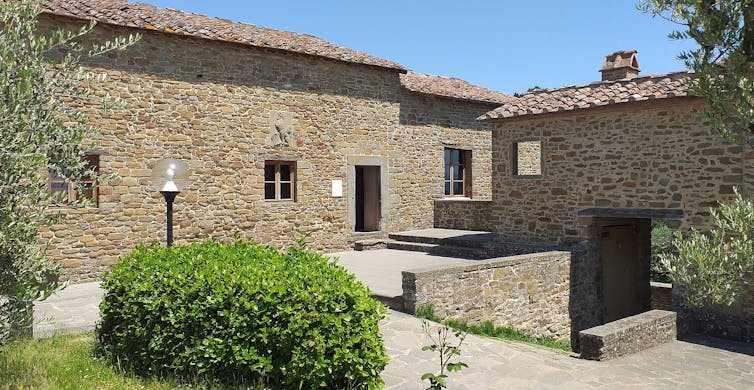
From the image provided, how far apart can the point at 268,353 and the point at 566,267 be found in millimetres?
7755

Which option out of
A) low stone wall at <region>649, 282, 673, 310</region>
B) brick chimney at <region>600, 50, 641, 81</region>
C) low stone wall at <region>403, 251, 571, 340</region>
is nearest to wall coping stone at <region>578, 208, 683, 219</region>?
low stone wall at <region>403, 251, 571, 340</region>

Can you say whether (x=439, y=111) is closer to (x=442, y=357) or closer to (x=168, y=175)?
(x=168, y=175)

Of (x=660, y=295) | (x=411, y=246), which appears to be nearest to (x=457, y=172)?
(x=411, y=246)

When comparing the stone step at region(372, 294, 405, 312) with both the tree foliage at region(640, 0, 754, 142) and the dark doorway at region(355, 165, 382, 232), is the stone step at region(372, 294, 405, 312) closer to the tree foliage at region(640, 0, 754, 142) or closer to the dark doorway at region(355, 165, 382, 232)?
the tree foliage at region(640, 0, 754, 142)

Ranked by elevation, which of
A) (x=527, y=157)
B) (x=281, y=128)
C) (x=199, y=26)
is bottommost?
(x=527, y=157)

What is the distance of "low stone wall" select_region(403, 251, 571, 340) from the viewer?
809 centimetres

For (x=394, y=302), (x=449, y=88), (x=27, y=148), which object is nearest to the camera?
(x=27, y=148)

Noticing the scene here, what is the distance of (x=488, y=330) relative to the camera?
8.64m

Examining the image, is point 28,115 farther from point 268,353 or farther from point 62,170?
point 268,353

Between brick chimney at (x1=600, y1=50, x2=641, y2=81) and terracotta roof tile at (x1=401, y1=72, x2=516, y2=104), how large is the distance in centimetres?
432

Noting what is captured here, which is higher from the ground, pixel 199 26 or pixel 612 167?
pixel 199 26

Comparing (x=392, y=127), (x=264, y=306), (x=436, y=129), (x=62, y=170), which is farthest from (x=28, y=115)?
(x=436, y=129)

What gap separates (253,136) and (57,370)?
7844mm

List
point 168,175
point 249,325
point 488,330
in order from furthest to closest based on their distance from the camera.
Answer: point 488,330 < point 168,175 < point 249,325
